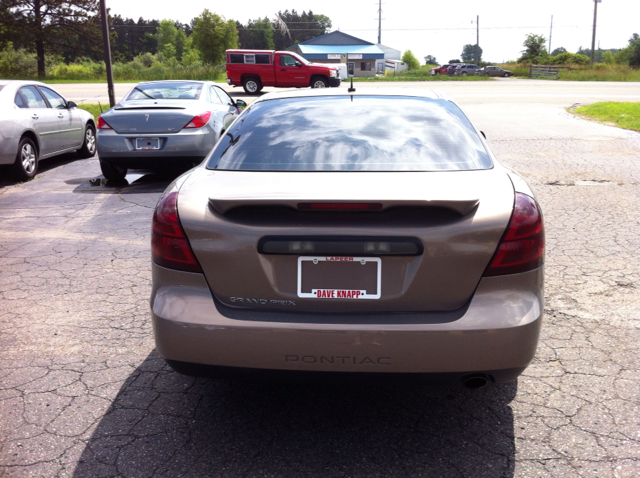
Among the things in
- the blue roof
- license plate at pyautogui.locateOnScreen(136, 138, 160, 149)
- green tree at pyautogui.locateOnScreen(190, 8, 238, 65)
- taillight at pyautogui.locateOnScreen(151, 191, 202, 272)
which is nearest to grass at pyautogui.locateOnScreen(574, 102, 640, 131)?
license plate at pyautogui.locateOnScreen(136, 138, 160, 149)

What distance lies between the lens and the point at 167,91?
10117 mm

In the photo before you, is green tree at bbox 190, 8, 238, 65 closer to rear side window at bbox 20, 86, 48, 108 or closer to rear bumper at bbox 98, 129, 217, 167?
rear side window at bbox 20, 86, 48, 108

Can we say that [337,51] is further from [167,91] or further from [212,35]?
[167,91]

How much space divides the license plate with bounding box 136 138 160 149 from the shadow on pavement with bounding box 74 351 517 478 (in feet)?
19.7

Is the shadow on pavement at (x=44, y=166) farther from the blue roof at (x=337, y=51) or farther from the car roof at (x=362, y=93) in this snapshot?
the blue roof at (x=337, y=51)

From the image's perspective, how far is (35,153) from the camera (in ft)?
33.1

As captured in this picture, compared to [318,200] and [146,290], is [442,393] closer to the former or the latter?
[318,200]

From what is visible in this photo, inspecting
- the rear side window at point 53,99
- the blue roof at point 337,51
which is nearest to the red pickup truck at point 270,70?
the rear side window at point 53,99

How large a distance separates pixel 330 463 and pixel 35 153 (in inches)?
361

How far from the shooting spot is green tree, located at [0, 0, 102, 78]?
5197 centimetres

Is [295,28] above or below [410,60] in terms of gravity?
above

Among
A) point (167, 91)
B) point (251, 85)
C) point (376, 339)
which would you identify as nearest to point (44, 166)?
point (167, 91)

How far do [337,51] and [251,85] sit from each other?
47102 millimetres

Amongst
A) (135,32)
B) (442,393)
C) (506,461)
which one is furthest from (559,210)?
(135,32)
